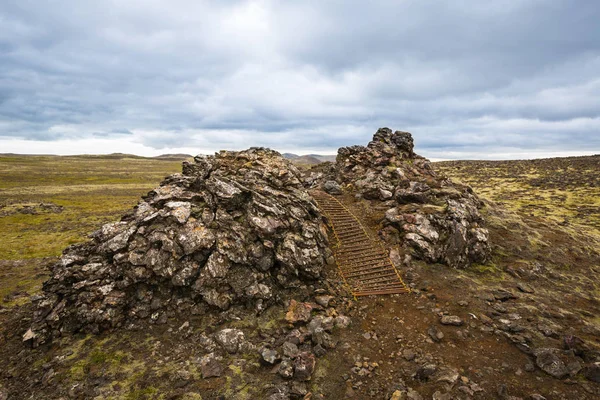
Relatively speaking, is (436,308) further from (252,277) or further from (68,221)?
(68,221)

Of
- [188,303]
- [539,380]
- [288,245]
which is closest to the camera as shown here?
[539,380]

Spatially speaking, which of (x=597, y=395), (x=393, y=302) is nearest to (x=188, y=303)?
(x=393, y=302)

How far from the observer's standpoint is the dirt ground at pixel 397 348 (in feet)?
40.3

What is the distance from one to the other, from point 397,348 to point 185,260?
13.3 m

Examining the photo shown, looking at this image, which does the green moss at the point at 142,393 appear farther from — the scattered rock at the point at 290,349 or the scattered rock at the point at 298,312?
the scattered rock at the point at 298,312

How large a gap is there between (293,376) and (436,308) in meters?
9.75

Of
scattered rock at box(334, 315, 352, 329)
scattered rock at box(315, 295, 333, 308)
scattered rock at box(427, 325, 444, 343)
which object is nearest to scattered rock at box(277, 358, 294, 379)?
scattered rock at box(334, 315, 352, 329)

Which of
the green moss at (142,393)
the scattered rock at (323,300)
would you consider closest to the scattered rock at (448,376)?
the scattered rock at (323,300)

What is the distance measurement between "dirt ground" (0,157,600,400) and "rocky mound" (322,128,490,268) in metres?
1.62

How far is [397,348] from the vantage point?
1459cm

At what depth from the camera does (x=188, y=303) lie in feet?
56.4

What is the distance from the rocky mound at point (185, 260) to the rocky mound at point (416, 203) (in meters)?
7.74

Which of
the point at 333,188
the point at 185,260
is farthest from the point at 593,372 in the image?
the point at 333,188

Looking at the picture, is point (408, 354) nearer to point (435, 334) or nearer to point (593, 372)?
point (435, 334)
